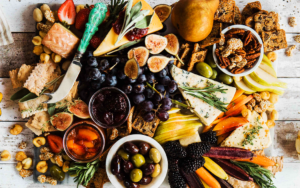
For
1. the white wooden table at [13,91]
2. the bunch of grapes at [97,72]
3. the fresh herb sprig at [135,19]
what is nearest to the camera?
the fresh herb sprig at [135,19]

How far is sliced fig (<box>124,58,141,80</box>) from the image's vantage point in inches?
54.7

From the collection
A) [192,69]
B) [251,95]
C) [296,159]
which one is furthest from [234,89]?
[296,159]

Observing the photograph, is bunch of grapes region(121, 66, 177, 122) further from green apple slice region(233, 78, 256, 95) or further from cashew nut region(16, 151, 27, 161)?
cashew nut region(16, 151, 27, 161)

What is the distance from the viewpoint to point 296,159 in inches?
70.0

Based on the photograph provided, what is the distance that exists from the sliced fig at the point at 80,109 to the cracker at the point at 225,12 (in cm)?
116

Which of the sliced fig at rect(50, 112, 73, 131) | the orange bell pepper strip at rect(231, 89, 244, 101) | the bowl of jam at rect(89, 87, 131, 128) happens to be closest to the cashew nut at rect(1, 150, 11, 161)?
the sliced fig at rect(50, 112, 73, 131)

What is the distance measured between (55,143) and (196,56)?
4.09ft

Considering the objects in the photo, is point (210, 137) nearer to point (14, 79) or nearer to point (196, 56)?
point (196, 56)

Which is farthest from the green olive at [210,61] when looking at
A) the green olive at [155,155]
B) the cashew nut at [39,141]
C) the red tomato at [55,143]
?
the cashew nut at [39,141]

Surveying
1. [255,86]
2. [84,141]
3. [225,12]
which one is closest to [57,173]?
[84,141]

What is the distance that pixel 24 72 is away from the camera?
1.52m

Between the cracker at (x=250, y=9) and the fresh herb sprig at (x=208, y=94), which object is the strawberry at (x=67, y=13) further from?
the cracker at (x=250, y=9)

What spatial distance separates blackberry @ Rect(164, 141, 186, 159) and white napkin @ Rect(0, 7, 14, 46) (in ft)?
4.73

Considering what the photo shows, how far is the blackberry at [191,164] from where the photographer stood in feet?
4.91
